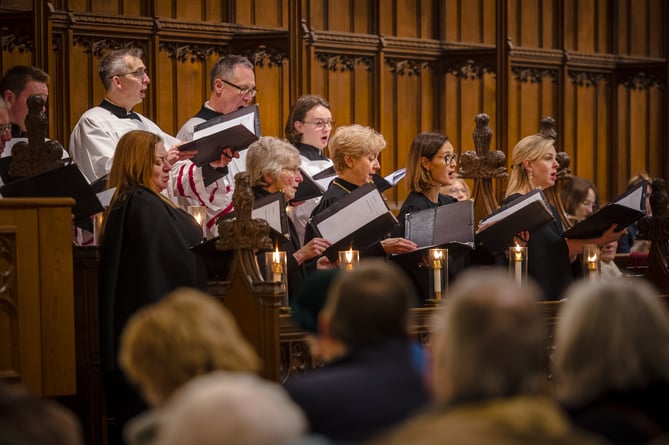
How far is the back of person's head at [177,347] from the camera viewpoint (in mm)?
2834

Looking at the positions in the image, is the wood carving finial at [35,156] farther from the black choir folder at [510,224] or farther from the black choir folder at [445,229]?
the black choir folder at [510,224]

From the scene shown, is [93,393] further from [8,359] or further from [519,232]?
[519,232]

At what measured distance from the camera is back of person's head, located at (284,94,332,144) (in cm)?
801

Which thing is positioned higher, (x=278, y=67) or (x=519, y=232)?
(x=278, y=67)

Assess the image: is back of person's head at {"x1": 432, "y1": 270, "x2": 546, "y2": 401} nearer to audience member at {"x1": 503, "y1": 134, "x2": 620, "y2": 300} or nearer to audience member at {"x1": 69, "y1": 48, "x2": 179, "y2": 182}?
audience member at {"x1": 503, "y1": 134, "x2": 620, "y2": 300}

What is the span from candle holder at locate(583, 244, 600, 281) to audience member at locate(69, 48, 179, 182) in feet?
8.44

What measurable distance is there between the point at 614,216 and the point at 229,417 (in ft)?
16.8

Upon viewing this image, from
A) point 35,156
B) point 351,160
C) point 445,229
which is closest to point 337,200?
point 351,160

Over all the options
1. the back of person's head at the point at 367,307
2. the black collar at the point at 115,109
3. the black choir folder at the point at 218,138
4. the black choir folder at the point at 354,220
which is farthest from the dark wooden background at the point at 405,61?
the back of person's head at the point at 367,307

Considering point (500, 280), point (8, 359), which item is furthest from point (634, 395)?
point (8, 359)

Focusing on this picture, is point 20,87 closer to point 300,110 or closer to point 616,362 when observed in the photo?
point 300,110

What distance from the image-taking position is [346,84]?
10148 millimetres

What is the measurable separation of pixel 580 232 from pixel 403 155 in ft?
11.1

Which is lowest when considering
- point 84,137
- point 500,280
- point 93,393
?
point 93,393
